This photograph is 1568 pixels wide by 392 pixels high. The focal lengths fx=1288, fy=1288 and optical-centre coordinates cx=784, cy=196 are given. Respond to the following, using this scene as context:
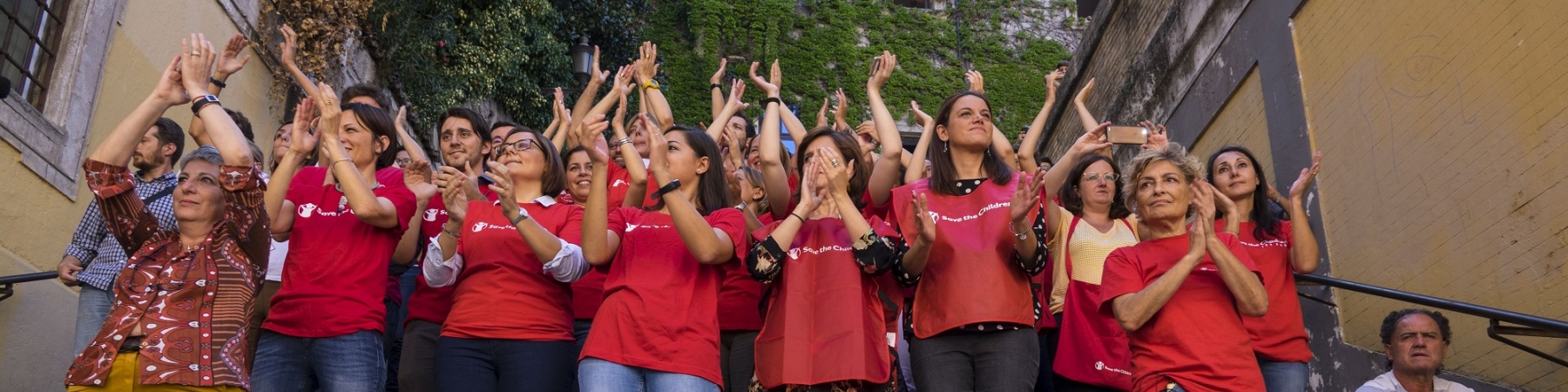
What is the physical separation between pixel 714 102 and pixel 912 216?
9.56ft

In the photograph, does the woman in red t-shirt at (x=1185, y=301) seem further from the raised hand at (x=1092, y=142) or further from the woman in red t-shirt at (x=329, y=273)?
the woman in red t-shirt at (x=329, y=273)

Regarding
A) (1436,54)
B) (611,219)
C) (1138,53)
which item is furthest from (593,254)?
(1138,53)

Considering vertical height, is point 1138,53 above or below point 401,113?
above

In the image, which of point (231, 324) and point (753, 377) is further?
point (753, 377)

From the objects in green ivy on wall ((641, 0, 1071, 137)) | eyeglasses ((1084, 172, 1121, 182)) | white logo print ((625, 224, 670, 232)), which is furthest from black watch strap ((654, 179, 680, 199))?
green ivy on wall ((641, 0, 1071, 137))

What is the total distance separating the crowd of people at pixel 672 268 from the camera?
449cm

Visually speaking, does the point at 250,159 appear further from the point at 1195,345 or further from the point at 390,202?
the point at 1195,345

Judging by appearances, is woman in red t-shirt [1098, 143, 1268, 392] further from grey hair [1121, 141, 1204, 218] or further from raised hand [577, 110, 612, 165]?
raised hand [577, 110, 612, 165]

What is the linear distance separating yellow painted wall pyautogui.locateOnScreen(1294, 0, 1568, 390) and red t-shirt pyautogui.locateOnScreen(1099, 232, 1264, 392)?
230 centimetres


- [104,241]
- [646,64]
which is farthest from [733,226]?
[104,241]

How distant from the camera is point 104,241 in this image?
5723 millimetres

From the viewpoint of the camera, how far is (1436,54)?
6980 millimetres

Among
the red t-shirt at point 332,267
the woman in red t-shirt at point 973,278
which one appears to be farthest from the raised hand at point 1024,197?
the red t-shirt at point 332,267

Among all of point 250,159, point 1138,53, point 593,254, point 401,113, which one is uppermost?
point 1138,53
